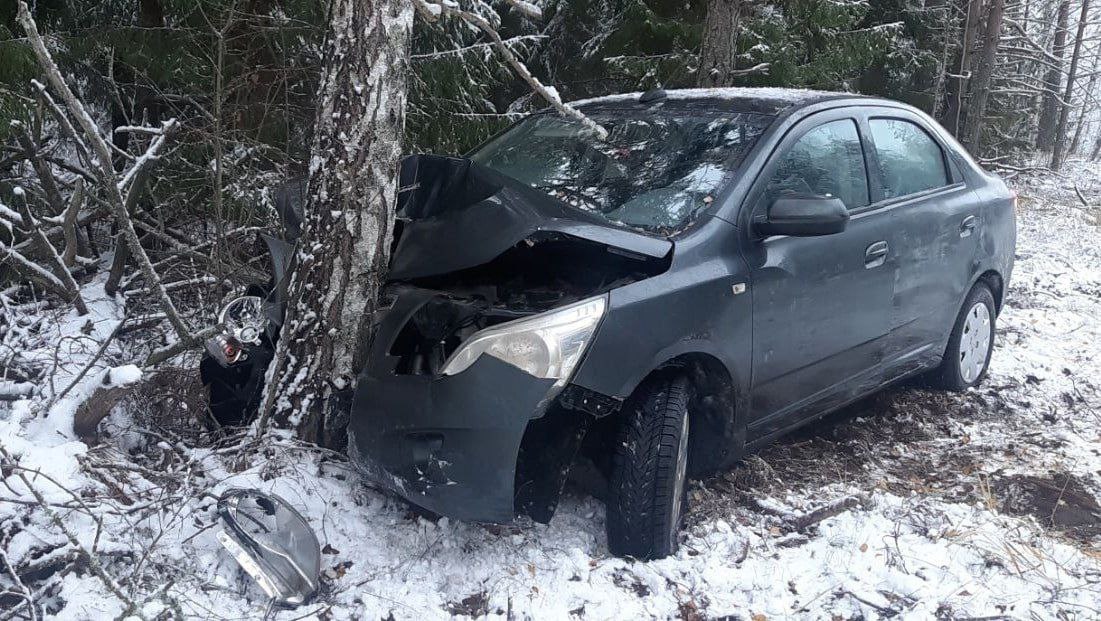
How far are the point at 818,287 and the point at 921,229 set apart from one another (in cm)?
101

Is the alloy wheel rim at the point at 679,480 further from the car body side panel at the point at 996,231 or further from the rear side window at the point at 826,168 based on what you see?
the car body side panel at the point at 996,231

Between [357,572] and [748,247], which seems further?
[748,247]

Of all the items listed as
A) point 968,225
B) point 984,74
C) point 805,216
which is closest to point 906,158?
point 968,225

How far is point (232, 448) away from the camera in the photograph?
3420 mm

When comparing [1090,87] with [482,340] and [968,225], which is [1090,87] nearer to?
[968,225]

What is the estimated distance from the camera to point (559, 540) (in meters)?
3.27

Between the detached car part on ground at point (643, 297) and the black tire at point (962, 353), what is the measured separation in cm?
46

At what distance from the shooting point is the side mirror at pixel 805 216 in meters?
3.37

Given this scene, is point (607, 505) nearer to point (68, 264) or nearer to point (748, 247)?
point (748, 247)

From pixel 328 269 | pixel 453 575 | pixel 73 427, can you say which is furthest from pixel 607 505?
pixel 73 427

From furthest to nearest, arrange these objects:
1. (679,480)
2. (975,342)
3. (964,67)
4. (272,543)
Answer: (964,67)
(975,342)
(679,480)
(272,543)

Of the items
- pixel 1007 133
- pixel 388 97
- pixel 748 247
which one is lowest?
pixel 1007 133

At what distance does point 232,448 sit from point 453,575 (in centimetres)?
108

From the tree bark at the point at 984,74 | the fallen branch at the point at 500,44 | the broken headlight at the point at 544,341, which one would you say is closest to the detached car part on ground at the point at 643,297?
the broken headlight at the point at 544,341
